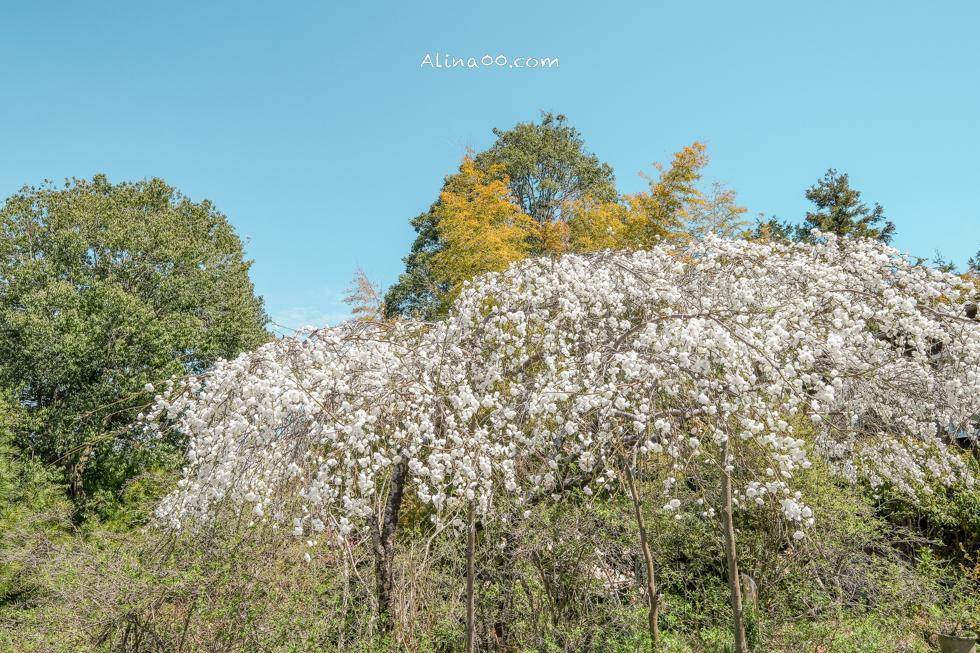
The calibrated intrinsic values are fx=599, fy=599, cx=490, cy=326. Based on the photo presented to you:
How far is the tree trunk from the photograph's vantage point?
12.8 ft

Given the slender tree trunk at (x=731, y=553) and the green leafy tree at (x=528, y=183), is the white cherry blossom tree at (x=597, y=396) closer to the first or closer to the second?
the slender tree trunk at (x=731, y=553)

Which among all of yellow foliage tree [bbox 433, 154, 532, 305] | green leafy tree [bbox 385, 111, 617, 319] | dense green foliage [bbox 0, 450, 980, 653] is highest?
green leafy tree [bbox 385, 111, 617, 319]

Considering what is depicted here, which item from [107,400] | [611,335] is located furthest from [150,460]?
[611,335]

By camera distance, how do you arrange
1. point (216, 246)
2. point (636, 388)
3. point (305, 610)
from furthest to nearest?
point (216, 246)
point (305, 610)
point (636, 388)

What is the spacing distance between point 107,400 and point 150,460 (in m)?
1.40

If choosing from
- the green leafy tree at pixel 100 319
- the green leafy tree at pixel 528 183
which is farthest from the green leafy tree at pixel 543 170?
the green leafy tree at pixel 100 319

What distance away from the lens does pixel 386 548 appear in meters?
4.07

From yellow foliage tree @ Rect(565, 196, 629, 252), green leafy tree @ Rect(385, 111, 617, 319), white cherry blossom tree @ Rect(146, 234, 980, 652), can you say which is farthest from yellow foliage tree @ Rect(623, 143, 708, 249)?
white cherry blossom tree @ Rect(146, 234, 980, 652)

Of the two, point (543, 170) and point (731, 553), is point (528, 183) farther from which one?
point (731, 553)

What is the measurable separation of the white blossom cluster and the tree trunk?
0.77ft

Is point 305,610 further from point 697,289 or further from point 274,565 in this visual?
point 697,289

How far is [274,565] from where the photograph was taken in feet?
12.6

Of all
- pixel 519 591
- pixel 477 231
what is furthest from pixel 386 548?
pixel 477 231

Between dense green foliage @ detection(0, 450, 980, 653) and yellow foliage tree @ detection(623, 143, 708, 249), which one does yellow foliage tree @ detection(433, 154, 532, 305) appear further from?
dense green foliage @ detection(0, 450, 980, 653)
